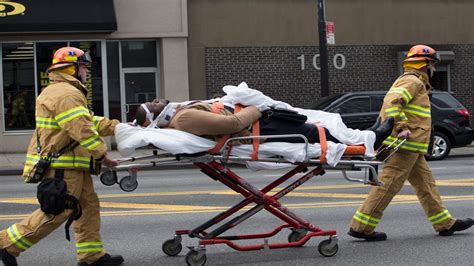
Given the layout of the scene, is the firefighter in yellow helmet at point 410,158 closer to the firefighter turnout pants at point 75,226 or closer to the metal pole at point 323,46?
the firefighter turnout pants at point 75,226

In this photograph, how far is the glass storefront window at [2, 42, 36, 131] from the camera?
21109mm

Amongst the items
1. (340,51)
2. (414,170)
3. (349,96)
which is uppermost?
(340,51)

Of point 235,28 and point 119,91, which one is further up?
point 235,28

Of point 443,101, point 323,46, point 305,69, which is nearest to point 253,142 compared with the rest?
point 443,101

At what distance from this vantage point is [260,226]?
8.98 meters

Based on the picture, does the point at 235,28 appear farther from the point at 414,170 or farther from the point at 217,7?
the point at 414,170

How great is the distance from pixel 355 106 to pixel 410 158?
33.9ft

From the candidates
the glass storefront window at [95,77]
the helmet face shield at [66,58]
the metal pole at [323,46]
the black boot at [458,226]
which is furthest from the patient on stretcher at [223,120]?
the glass storefront window at [95,77]

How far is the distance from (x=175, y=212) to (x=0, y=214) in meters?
2.22

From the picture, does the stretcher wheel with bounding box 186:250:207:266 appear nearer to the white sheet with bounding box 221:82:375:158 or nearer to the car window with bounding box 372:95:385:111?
the white sheet with bounding box 221:82:375:158

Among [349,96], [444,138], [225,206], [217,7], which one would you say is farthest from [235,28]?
[225,206]

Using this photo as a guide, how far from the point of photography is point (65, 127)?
21.0 ft

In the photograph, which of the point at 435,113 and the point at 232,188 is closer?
the point at 232,188

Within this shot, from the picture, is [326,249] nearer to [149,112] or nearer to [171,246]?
[171,246]
